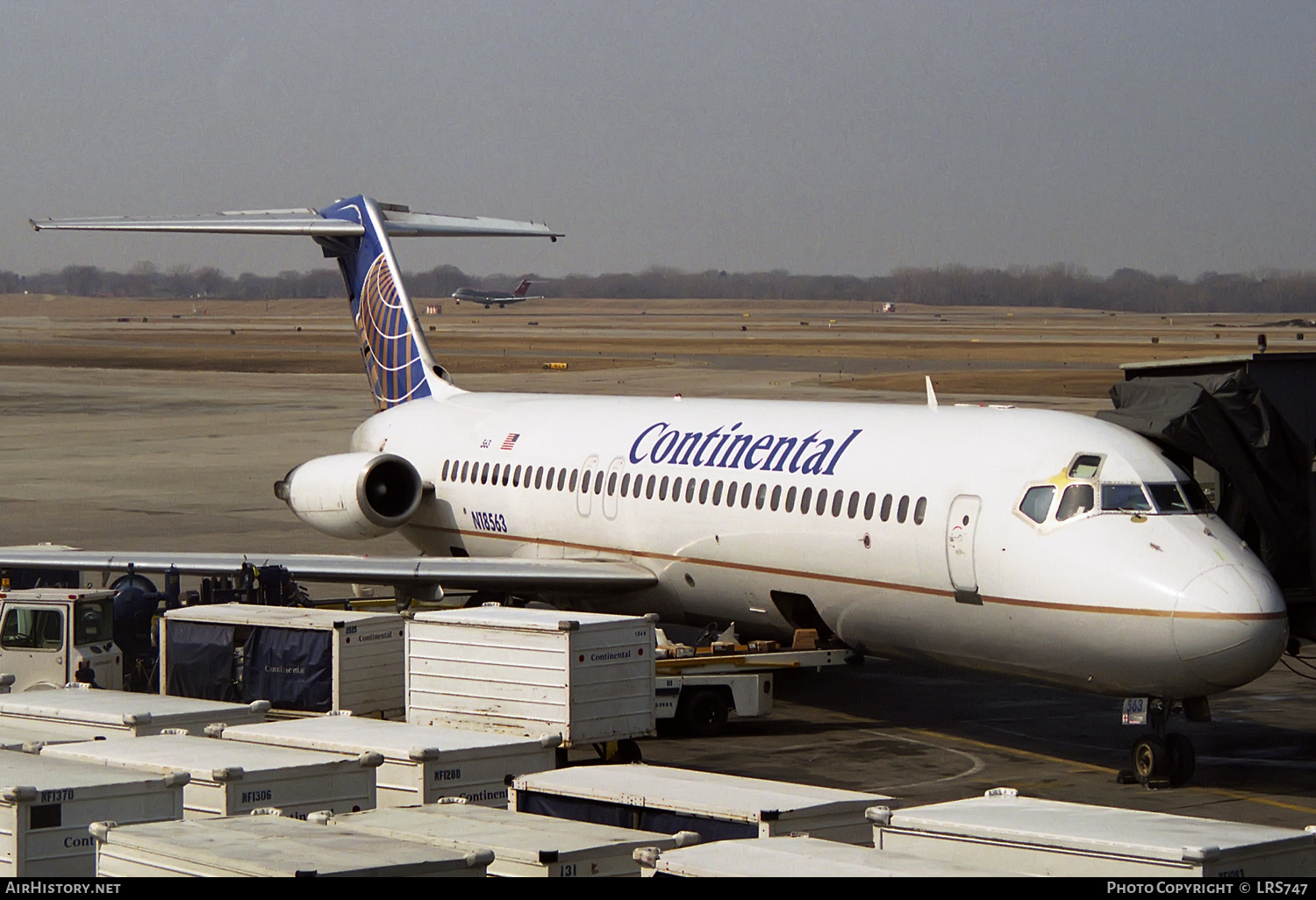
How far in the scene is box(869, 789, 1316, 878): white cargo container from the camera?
9.12m

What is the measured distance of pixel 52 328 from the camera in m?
188

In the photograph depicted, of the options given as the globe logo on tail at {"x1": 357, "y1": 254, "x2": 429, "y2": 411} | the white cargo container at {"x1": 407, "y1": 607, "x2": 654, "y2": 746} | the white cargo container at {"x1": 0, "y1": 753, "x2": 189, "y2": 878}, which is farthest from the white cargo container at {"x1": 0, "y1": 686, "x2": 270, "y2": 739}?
the globe logo on tail at {"x1": 357, "y1": 254, "x2": 429, "y2": 411}

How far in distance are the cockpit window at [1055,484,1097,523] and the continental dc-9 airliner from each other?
0.03m

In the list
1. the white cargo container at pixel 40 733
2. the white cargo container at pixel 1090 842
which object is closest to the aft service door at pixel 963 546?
the white cargo container at pixel 1090 842

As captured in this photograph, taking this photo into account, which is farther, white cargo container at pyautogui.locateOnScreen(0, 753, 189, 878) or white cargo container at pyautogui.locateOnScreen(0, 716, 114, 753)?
white cargo container at pyautogui.locateOnScreen(0, 716, 114, 753)

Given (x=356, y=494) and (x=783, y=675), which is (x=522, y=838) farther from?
(x=356, y=494)

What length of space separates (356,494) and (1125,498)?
12.2m

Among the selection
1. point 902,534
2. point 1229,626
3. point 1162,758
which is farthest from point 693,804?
point 902,534

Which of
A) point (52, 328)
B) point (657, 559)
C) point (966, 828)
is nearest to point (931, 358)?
point (657, 559)

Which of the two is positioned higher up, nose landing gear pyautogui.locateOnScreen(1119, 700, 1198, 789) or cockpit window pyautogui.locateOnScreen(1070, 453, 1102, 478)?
cockpit window pyautogui.locateOnScreen(1070, 453, 1102, 478)

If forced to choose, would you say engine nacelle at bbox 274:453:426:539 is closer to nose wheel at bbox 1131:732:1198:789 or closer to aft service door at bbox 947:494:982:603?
aft service door at bbox 947:494:982:603

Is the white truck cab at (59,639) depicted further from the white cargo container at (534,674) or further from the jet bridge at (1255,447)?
the jet bridge at (1255,447)
